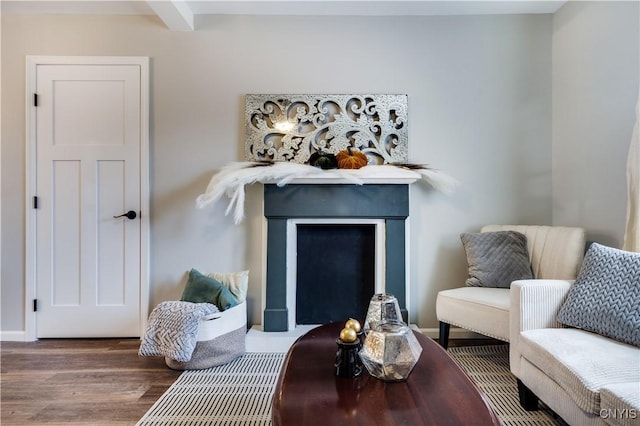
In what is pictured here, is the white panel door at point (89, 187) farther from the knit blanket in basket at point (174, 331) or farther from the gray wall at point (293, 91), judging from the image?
the knit blanket in basket at point (174, 331)

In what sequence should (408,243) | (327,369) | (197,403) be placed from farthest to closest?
(408,243) < (197,403) < (327,369)

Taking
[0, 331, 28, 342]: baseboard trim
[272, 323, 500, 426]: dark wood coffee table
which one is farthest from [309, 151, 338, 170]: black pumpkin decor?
[0, 331, 28, 342]: baseboard trim

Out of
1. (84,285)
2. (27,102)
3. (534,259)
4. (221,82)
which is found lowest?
(84,285)

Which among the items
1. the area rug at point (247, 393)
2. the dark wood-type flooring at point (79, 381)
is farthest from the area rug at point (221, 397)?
the dark wood-type flooring at point (79, 381)

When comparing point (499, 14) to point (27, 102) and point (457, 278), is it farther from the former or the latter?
point (27, 102)

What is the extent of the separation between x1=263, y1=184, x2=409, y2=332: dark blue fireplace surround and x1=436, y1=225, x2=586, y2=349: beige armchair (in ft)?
1.28

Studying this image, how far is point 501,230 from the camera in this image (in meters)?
2.53

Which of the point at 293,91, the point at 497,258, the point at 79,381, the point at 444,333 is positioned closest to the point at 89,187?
the point at 79,381

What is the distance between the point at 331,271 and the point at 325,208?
520mm

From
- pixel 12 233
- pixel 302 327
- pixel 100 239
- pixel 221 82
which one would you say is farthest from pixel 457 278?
pixel 12 233

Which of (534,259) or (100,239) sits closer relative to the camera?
(534,259)

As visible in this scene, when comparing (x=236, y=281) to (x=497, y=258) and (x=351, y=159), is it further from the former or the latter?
(x=497, y=258)

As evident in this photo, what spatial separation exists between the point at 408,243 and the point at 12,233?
3069mm

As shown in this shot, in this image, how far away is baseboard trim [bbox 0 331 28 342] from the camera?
8.70 feet
